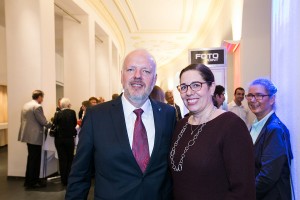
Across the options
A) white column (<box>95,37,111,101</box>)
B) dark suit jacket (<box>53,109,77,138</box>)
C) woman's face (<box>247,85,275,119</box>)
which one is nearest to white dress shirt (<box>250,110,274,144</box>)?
woman's face (<box>247,85,275,119</box>)

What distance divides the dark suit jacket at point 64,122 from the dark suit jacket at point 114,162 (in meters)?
3.63

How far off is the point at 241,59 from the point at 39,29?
3703mm

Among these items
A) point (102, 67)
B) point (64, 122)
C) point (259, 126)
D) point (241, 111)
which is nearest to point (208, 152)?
point (259, 126)

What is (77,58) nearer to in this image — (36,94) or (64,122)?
(36,94)

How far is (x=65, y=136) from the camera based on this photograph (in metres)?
5.23

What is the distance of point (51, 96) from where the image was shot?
5.83 metres

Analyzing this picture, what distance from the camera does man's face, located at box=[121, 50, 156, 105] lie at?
66.1 inches

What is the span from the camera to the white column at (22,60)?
18.0ft

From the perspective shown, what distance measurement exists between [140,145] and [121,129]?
5.3 inches

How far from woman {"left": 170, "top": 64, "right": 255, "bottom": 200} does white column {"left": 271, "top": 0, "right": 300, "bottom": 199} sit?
26.3 inches

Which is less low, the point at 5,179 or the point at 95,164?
the point at 95,164

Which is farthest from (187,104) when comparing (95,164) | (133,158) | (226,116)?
(95,164)

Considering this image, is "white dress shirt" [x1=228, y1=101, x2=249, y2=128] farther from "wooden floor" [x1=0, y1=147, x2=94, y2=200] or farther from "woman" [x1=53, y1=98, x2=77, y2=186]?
"woman" [x1=53, y1=98, x2=77, y2=186]

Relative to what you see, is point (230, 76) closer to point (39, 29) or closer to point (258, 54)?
point (258, 54)
